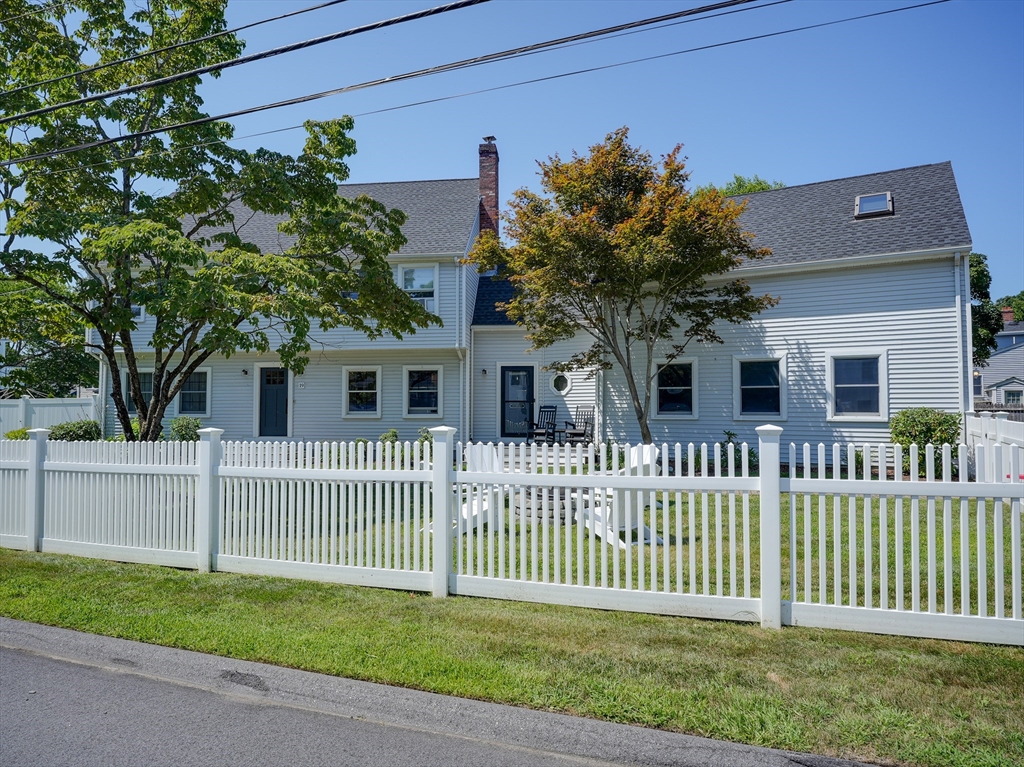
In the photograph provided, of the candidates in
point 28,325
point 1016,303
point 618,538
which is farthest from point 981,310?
point 1016,303

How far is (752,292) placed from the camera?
15.1 m

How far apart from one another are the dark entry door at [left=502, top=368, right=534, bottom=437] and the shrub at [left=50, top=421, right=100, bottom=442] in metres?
11.5

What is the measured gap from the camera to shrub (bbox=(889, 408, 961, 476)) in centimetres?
1234

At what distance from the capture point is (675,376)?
A: 629 inches

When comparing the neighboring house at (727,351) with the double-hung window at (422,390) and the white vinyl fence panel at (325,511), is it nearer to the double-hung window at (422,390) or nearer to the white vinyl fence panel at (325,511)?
the double-hung window at (422,390)

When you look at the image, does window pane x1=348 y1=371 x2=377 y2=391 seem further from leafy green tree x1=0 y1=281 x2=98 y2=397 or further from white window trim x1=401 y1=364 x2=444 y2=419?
leafy green tree x1=0 y1=281 x2=98 y2=397

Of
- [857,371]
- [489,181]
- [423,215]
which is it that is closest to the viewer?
[857,371]

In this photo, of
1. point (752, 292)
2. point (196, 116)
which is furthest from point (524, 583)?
point (752, 292)

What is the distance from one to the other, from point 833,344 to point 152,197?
13626 millimetres

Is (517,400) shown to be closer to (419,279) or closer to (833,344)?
(419,279)

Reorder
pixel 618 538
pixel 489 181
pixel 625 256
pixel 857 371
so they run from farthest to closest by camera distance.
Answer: pixel 489 181, pixel 857 371, pixel 625 256, pixel 618 538

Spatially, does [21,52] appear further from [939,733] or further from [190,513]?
[939,733]

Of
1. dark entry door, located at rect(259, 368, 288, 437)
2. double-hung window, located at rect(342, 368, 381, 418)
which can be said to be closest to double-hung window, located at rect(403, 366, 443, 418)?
double-hung window, located at rect(342, 368, 381, 418)

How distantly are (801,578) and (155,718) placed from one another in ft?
16.2
